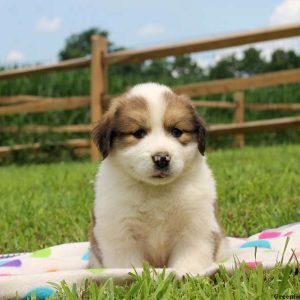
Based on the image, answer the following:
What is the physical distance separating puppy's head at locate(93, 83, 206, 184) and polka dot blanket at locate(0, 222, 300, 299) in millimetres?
481

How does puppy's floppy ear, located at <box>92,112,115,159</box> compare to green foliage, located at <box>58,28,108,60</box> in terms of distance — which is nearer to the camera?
puppy's floppy ear, located at <box>92,112,115,159</box>

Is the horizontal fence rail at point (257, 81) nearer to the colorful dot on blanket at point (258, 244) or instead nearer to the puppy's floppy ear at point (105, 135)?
the colorful dot on blanket at point (258, 244)

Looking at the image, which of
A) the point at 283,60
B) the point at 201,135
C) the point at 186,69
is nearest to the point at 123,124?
the point at 201,135

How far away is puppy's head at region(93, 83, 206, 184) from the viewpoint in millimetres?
2555

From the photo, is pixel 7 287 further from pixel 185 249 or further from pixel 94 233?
pixel 185 249

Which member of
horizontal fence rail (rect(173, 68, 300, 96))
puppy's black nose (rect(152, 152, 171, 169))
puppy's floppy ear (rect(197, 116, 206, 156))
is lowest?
puppy's black nose (rect(152, 152, 171, 169))

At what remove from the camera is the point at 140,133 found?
2652mm

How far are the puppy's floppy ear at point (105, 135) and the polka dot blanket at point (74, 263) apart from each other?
579 millimetres

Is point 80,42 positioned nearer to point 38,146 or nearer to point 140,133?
point 38,146

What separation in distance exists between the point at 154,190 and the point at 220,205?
1.65 m

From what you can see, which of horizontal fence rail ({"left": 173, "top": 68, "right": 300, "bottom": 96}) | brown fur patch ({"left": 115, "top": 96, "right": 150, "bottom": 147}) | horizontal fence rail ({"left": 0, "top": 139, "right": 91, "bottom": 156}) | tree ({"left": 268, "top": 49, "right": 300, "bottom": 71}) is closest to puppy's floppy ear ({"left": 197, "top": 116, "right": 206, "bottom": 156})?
brown fur patch ({"left": 115, "top": 96, "right": 150, "bottom": 147})

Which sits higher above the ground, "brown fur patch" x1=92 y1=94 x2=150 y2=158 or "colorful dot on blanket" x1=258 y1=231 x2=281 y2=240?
"brown fur patch" x1=92 y1=94 x2=150 y2=158

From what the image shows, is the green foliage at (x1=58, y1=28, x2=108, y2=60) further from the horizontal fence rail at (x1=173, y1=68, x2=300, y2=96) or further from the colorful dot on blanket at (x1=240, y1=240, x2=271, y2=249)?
the colorful dot on blanket at (x1=240, y1=240, x2=271, y2=249)

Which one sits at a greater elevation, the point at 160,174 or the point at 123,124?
the point at 123,124
